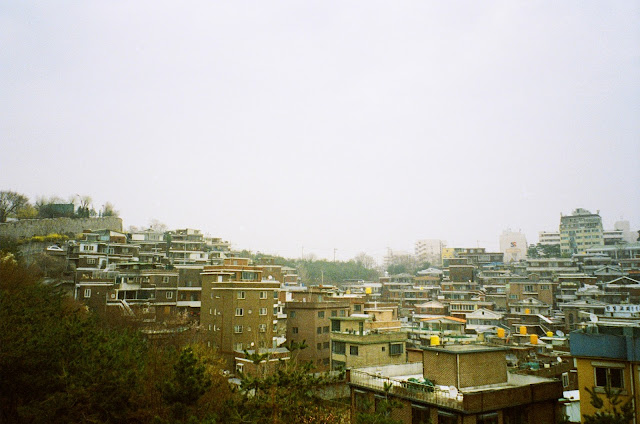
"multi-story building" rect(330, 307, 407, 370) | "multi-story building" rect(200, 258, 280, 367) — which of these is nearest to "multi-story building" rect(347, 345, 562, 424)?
"multi-story building" rect(330, 307, 407, 370)

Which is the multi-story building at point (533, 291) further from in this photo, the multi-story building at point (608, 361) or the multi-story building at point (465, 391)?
the multi-story building at point (608, 361)

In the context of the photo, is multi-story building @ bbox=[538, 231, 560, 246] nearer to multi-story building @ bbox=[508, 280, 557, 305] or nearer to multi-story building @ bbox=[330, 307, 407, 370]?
multi-story building @ bbox=[508, 280, 557, 305]

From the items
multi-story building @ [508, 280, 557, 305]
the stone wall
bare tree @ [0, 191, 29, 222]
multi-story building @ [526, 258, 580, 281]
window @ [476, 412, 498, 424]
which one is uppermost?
bare tree @ [0, 191, 29, 222]

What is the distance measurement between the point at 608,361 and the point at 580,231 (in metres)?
65.0

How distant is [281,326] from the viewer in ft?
111

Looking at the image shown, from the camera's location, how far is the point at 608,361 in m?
8.87

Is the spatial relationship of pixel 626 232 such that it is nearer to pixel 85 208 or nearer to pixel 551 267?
pixel 551 267

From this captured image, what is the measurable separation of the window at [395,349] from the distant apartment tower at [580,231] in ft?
165

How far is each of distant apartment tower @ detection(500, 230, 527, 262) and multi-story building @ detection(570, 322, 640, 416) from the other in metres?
77.9

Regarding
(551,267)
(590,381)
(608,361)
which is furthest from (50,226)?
(551,267)

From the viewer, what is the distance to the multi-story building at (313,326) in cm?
2808

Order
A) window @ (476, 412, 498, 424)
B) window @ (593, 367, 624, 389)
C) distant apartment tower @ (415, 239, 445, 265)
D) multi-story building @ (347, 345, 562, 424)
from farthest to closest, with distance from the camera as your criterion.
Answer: distant apartment tower @ (415, 239, 445, 265), multi-story building @ (347, 345, 562, 424), window @ (476, 412, 498, 424), window @ (593, 367, 624, 389)

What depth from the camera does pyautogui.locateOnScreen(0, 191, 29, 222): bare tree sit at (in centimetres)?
4856

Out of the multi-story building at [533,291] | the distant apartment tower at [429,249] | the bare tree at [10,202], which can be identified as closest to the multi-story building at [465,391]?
the multi-story building at [533,291]
